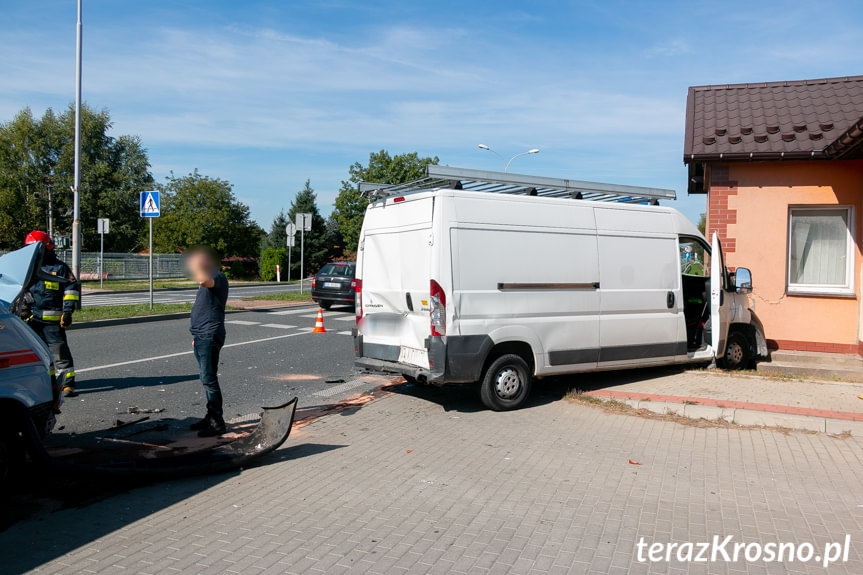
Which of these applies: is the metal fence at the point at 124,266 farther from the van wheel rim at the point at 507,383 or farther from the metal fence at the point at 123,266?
the van wheel rim at the point at 507,383

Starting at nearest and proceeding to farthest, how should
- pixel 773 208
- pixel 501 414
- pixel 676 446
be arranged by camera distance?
pixel 676 446
pixel 501 414
pixel 773 208

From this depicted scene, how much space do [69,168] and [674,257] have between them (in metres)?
55.1

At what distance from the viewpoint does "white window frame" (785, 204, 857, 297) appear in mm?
9992

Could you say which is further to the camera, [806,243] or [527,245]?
[806,243]

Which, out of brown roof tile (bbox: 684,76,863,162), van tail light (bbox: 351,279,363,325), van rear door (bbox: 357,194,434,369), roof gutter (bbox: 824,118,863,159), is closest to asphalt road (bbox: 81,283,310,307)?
van tail light (bbox: 351,279,363,325)

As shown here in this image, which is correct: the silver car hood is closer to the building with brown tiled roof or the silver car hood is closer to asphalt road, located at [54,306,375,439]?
asphalt road, located at [54,306,375,439]

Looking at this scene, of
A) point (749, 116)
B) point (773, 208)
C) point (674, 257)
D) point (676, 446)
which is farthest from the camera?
point (749, 116)

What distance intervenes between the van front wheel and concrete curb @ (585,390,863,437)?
3.92ft

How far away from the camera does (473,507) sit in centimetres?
452

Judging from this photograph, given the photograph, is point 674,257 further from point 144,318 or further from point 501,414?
point 144,318

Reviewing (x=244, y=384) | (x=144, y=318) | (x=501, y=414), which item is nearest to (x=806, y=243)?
(x=501, y=414)

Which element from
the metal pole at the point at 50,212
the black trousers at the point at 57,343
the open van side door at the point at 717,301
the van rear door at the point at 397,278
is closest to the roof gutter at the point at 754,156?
the open van side door at the point at 717,301

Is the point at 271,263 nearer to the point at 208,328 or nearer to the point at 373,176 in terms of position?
the point at 373,176

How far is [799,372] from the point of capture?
31.0 feet
